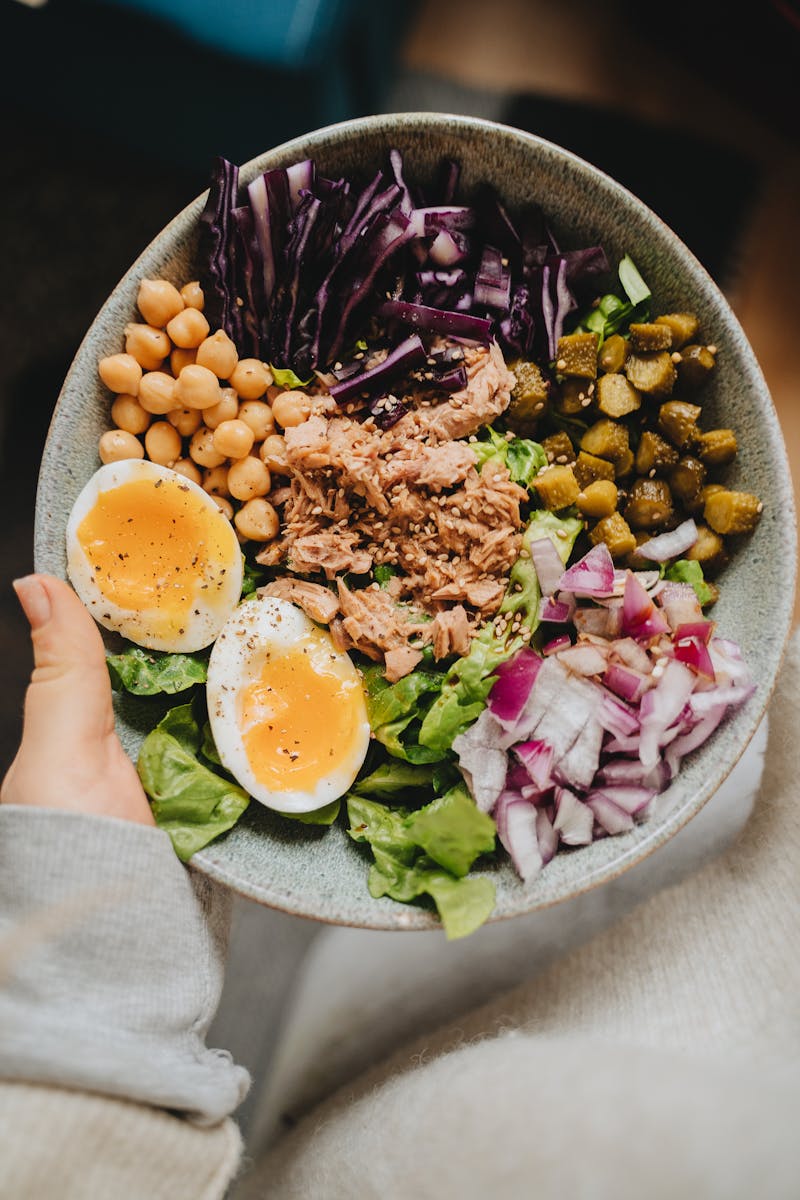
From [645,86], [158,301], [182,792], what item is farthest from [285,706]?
[645,86]

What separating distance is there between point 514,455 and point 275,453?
472 mm

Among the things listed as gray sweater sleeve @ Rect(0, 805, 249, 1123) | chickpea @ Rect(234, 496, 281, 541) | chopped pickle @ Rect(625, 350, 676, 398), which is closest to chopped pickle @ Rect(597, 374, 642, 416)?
chopped pickle @ Rect(625, 350, 676, 398)

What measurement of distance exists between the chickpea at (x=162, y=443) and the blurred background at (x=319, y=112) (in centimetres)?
67

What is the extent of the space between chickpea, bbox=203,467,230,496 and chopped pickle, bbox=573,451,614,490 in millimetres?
698

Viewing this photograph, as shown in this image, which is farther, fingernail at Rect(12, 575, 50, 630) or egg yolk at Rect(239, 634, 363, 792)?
egg yolk at Rect(239, 634, 363, 792)

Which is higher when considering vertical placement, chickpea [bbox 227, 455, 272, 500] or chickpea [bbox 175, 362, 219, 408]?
chickpea [bbox 175, 362, 219, 408]

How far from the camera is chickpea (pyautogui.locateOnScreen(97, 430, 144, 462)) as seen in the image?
5.21ft

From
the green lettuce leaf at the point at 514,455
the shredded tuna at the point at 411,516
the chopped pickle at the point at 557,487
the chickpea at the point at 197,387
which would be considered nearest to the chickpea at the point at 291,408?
the shredded tuna at the point at 411,516

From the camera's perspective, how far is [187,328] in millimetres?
1563

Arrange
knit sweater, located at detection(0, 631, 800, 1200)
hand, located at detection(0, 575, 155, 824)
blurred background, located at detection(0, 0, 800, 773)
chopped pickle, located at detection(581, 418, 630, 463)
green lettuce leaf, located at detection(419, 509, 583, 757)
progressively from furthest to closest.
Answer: blurred background, located at detection(0, 0, 800, 773), chopped pickle, located at detection(581, 418, 630, 463), green lettuce leaf, located at detection(419, 509, 583, 757), hand, located at detection(0, 575, 155, 824), knit sweater, located at detection(0, 631, 800, 1200)

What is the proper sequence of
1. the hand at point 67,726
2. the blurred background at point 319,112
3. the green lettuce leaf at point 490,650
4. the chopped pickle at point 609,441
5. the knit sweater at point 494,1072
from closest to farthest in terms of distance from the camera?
the knit sweater at point 494,1072, the hand at point 67,726, the green lettuce leaf at point 490,650, the chopped pickle at point 609,441, the blurred background at point 319,112

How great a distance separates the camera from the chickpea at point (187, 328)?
1.56m

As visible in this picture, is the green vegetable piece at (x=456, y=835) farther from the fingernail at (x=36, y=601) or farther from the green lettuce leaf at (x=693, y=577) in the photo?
the fingernail at (x=36, y=601)

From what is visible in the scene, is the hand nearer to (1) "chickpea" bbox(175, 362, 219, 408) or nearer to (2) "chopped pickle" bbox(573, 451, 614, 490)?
(1) "chickpea" bbox(175, 362, 219, 408)
